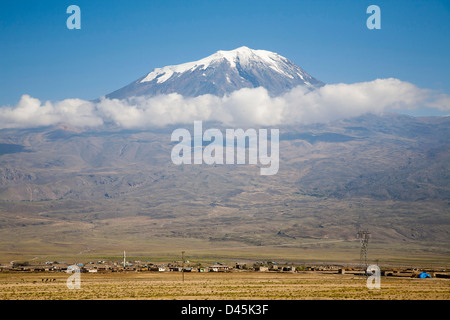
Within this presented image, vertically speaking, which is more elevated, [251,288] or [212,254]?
[251,288]

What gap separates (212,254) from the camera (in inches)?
6919

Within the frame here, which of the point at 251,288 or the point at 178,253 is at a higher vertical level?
the point at 251,288
